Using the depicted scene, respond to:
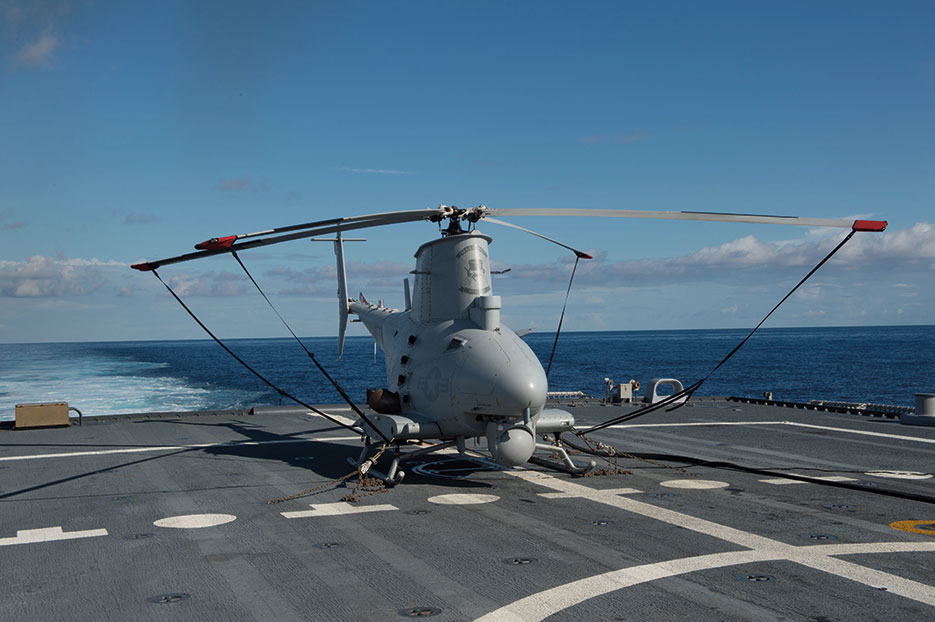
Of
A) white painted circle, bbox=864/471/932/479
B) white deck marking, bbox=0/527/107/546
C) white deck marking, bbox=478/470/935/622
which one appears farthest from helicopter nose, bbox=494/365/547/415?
white painted circle, bbox=864/471/932/479

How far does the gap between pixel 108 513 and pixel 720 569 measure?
35.7ft

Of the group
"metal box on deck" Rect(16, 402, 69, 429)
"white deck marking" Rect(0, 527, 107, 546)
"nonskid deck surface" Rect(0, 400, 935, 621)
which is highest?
"metal box on deck" Rect(16, 402, 69, 429)

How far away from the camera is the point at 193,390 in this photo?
68.2 meters

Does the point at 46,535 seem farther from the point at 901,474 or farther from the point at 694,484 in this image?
the point at 901,474

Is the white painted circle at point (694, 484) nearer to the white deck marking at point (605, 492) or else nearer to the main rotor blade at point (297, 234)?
the white deck marking at point (605, 492)

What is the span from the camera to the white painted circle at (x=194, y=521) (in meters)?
12.5

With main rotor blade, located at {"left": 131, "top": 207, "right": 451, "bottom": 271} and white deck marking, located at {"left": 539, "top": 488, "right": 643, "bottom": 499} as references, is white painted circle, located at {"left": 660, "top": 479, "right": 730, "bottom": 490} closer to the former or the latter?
white deck marking, located at {"left": 539, "top": 488, "right": 643, "bottom": 499}

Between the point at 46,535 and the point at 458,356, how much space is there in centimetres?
827

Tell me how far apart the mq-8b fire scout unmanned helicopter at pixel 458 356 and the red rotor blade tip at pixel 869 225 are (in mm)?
94

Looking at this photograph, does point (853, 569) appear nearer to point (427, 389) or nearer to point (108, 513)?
point (427, 389)

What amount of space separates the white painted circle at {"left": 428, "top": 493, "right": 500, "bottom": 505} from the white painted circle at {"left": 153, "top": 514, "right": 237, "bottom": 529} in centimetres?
395

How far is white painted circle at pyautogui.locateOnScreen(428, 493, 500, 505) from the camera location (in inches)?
565

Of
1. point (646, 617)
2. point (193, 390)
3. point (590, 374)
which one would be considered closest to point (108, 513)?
point (646, 617)

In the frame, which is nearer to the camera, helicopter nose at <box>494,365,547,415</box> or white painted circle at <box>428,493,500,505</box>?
white painted circle at <box>428,493,500,505</box>
